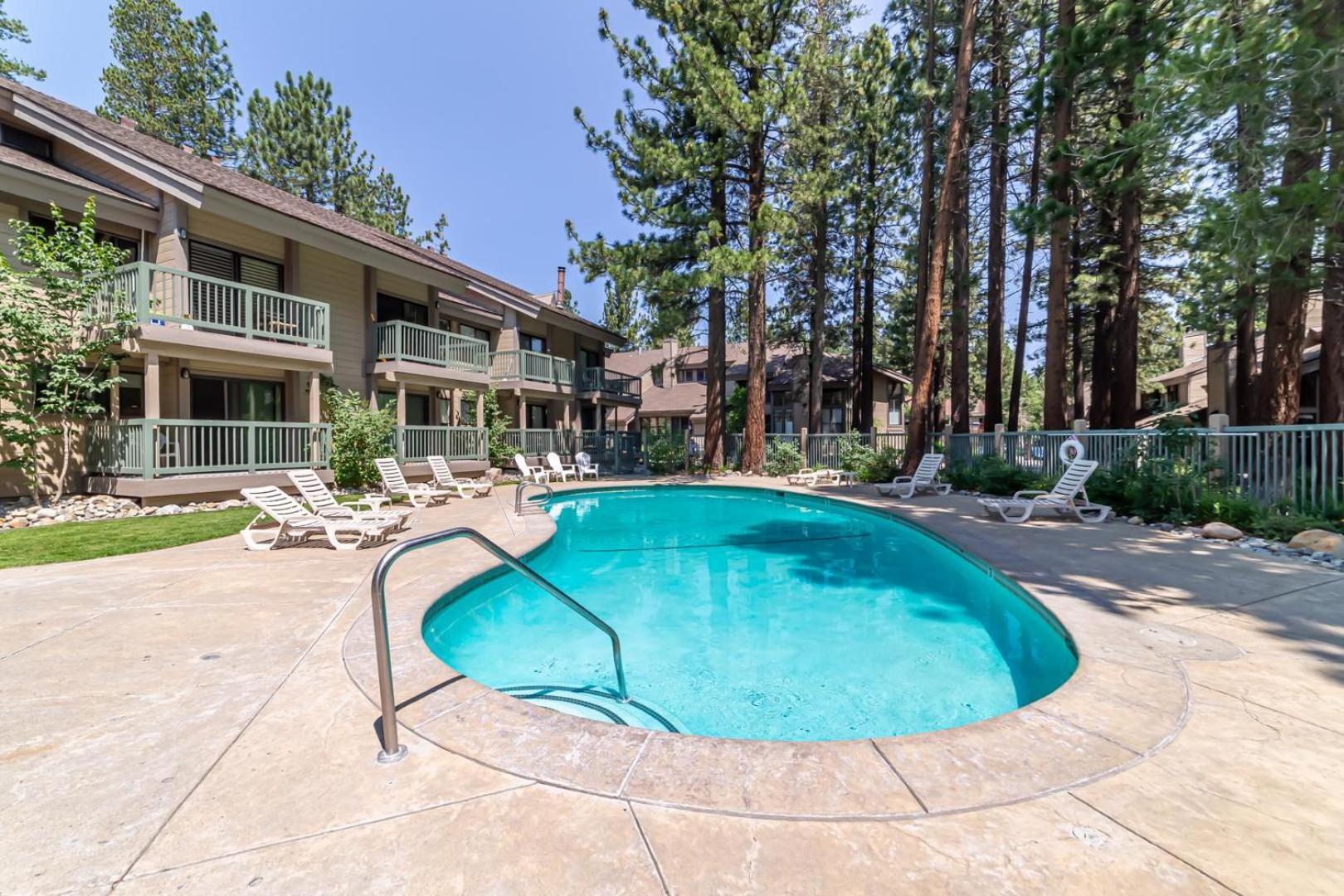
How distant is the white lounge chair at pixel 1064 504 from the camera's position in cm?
977

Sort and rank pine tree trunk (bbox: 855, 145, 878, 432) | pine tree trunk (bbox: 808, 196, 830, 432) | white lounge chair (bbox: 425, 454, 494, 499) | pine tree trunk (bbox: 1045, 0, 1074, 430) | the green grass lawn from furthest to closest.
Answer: pine tree trunk (bbox: 855, 145, 878, 432) → pine tree trunk (bbox: 808, 196, 830, 432) → white lounge chair (bbox: 425, 454, 494, 499) → pine tree trunk (bbox: 1045, 0, 1074, 430) → the green grass lawn

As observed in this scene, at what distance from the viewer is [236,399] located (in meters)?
13.2

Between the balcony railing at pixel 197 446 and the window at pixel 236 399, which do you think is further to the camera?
the window at pixel 236 399

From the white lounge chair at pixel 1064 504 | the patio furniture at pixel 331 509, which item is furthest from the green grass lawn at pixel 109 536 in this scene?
the white lounge chair at pixel 1064 504

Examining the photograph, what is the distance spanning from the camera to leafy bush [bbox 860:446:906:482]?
57.9 ft

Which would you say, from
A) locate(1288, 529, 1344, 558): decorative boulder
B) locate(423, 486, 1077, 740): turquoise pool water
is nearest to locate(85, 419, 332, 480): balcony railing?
locate(423, 486, 1077, 740): turquoise pool water

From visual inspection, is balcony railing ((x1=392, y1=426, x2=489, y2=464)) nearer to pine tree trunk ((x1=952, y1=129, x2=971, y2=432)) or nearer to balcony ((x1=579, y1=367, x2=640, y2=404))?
balcony ((x1=579, y1=367, x2=640, y2=404))

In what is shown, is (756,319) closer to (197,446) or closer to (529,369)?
(529,369)

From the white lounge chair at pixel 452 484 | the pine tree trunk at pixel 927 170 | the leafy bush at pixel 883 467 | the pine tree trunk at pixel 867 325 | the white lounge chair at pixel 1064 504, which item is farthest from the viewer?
the pine tree trunk at pixel 867 325

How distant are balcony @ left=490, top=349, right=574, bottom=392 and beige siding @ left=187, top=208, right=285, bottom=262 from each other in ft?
24.7

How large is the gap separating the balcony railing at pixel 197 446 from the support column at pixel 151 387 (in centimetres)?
30

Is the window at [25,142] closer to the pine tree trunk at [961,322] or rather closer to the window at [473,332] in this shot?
the window at [473,332]

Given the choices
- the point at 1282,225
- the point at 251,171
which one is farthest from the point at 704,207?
the point at 251,171

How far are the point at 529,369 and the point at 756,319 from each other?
354 inches
